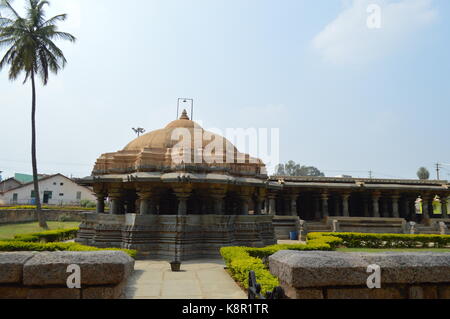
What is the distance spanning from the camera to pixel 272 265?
4.69 m

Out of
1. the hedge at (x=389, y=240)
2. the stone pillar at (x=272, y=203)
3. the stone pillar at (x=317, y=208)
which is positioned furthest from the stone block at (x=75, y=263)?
the stone pillar at (x=317, y=208)

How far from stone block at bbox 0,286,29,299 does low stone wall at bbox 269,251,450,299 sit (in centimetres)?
316

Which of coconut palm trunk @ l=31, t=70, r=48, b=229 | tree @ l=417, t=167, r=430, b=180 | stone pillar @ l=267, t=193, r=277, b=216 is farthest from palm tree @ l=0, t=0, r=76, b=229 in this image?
tree @ l=417, t=167, r=430, b=180

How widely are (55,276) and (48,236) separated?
11.8m

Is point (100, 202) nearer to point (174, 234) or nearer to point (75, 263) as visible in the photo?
point (174, 234)

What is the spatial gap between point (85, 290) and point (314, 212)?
2370 centimetres

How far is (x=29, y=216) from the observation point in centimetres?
2866

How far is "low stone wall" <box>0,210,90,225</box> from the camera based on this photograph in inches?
1043

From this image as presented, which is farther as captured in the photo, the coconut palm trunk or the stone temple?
the coconut palm trunk

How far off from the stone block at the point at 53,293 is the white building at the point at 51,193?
42.3 meters

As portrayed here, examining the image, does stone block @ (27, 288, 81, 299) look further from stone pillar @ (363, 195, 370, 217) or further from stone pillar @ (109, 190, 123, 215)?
stone pillar @ (363, 195, 370, 217)

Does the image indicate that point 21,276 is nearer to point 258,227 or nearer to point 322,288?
point 322,288

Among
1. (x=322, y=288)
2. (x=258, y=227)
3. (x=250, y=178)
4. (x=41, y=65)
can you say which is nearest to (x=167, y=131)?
(x=250, y=178)

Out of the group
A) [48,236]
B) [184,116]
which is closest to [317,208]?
[184,116]
